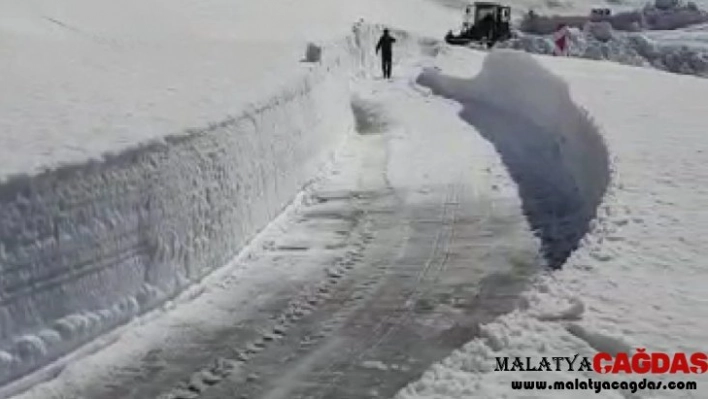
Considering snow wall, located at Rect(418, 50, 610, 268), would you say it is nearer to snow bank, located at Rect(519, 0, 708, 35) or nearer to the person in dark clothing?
the person in dark clothing

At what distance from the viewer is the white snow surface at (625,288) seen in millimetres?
5311

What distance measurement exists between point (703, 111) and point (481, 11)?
35.0 meters

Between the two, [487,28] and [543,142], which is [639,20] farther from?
[543,142]

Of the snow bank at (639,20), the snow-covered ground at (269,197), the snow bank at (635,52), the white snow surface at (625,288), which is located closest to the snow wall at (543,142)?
the snow-covered ground at (269,197)

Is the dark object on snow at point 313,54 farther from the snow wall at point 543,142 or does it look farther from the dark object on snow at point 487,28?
the dark object on snow at point 487,28

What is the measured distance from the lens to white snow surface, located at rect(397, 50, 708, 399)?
5311mm

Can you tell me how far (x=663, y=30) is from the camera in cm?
7269

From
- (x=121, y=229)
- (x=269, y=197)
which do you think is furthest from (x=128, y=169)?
(x=269, y=197)

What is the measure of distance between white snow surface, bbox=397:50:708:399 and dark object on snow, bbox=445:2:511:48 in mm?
35197

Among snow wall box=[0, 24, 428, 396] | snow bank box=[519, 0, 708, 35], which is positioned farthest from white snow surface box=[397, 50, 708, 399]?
snow bank box=[519, 0, 708, 35]

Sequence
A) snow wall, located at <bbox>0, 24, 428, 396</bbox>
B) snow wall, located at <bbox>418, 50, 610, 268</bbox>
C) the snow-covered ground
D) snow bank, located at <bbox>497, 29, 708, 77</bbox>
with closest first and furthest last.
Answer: the snow-covered ground
snow wall, located at <bbox>0, 24, 428, 396</bbox>
snow wall, located at <bbox>418, 50, 610, 268</bbox>
snow bank, located at <bbox>497, 29, 708, 77</bbox>

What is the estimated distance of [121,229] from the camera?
26.3 feet

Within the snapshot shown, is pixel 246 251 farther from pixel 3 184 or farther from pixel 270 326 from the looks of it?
pixel 3 184

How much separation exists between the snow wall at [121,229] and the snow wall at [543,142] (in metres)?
3.01
